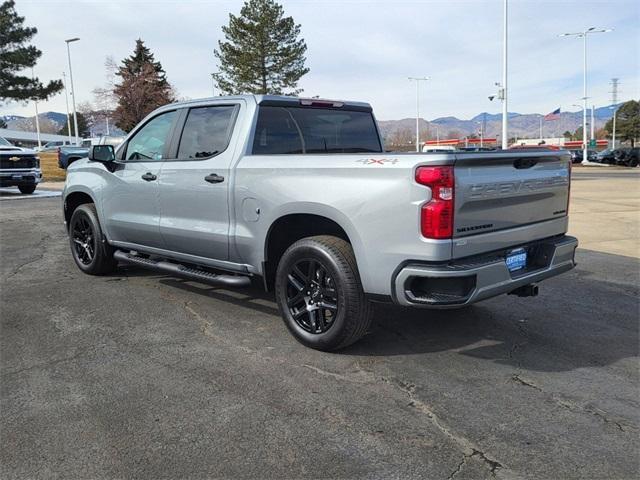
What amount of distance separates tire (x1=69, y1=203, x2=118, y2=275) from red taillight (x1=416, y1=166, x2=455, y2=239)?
4.21m

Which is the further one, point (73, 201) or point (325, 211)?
point (73, 201)

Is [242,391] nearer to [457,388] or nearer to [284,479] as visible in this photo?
[284,479]

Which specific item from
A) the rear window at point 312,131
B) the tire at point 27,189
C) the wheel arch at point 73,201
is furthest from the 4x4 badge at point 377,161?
the tire at point 27,189

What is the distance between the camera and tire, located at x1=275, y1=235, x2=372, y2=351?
154 inches

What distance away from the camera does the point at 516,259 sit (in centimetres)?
409

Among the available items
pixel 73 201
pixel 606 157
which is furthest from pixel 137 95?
pixel 73 201

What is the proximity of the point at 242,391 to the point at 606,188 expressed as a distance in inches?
794

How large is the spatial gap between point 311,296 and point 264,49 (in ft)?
128

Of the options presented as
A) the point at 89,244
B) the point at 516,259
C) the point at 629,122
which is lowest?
the point at 89,244

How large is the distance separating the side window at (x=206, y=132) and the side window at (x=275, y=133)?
273 millimetres

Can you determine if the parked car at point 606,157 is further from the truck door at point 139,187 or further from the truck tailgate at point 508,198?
the truck door at point 139,187

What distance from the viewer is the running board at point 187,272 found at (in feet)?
15.5

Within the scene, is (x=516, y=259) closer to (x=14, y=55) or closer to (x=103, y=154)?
(x=103, y=154)

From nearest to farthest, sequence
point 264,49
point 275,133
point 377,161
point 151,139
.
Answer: point 377,161 → point 275,133 → point 151,139 → point 264,49
